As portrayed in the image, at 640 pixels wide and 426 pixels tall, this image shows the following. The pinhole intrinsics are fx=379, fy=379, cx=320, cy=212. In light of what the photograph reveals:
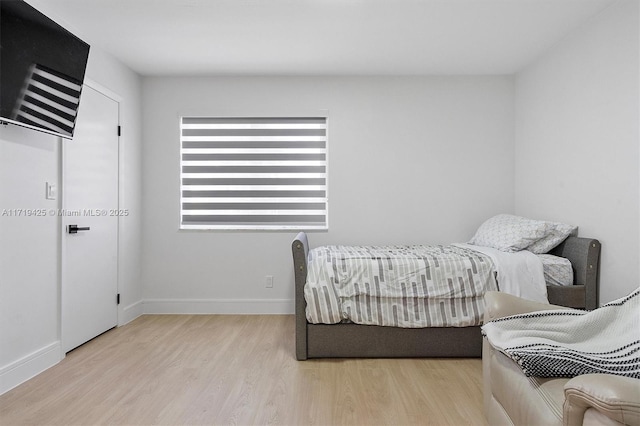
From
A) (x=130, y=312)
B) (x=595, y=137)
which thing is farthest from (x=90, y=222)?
(x=595, y=137)

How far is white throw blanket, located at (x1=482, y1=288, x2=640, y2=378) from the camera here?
1.37 m

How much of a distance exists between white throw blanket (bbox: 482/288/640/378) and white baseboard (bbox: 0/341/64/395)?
8.92 feet

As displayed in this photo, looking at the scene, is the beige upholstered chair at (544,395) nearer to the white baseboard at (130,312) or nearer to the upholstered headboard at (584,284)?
the upholstered headboard at (584,284)

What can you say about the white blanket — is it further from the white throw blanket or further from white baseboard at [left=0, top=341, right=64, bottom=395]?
white baseboard at [left=0, top=341, right=64, bottom=395]

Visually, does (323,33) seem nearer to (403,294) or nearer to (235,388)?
(403,294)

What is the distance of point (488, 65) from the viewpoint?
12.1ft

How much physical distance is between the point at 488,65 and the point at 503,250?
186cm

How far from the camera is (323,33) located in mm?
3008

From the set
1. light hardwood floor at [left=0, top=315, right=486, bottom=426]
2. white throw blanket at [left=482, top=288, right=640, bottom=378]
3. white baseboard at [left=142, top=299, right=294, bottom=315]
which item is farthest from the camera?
white baseboard at [left=142, top=299, right=294, bottom=315]

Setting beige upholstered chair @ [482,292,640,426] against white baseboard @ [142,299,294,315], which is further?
white baseboard @ [142,299,294,315]

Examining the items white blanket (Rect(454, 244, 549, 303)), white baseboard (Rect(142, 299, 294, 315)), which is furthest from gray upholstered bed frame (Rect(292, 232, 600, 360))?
white baseboard (Rect(142, 299, 294, 315))

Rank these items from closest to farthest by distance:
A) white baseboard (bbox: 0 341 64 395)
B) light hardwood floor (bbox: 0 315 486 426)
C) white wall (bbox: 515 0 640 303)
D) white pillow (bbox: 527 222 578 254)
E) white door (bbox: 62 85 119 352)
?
light hardwood floor (bbox: 0 315 486 426) → white baseboard (bbox: 0 341 64 395) → white wall (bbox: 515 0 640 303) → white door (bbox: 62 85 119 352) → white pillow (bbox: 527 222 578 254)

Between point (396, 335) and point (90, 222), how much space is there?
260cm

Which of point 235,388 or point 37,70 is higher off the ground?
point 37,70
